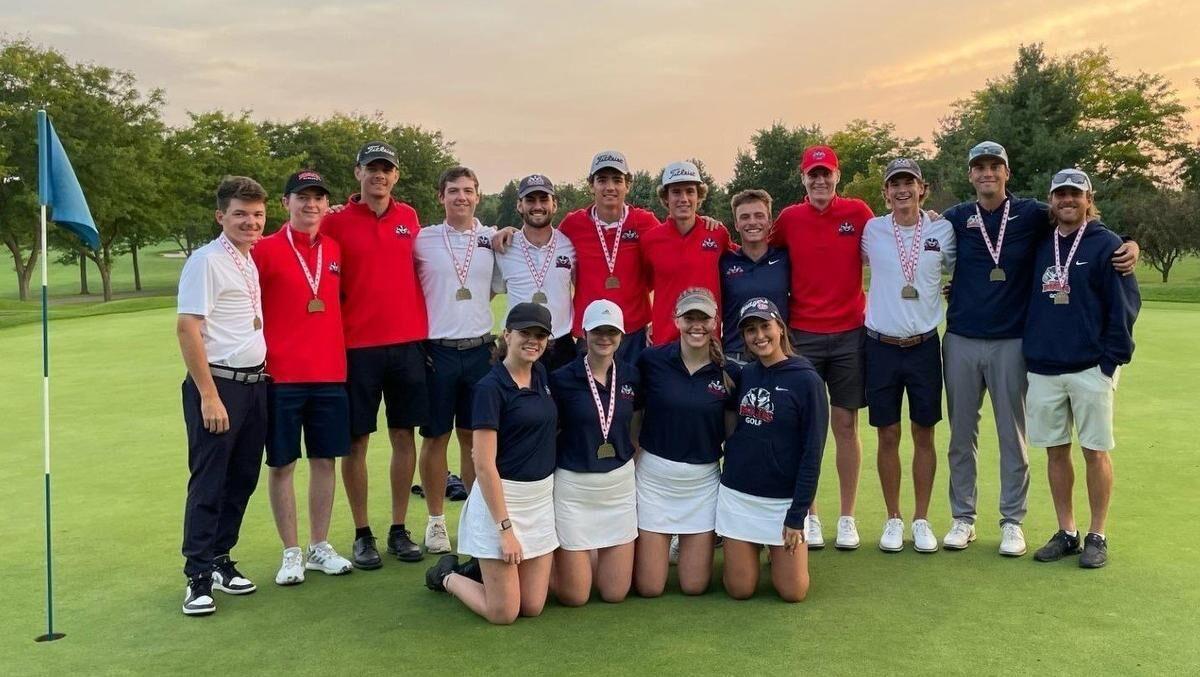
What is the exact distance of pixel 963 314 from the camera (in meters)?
5.54

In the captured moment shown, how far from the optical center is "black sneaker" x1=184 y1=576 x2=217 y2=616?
4.50m

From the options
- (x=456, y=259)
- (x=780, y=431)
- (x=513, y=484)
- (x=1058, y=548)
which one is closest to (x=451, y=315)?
(x=456, y=259)

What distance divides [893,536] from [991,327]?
1336 mm

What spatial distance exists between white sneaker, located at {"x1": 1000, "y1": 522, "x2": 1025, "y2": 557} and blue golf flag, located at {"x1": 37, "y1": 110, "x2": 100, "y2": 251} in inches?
195

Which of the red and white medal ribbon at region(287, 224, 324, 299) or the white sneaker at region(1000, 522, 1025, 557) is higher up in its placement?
the red and white medal ribbon at region(287, 224, 324, 299)

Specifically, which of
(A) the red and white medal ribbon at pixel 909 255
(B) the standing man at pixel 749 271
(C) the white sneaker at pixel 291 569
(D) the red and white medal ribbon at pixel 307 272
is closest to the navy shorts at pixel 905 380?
(A) the red and white medal ribbon at pixel 909 255

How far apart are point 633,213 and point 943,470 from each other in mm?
3264

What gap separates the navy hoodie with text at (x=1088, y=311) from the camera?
16.8 feet

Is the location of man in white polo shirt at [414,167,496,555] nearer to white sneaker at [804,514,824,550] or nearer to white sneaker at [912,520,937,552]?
white sneaker at [804,514,824,550]

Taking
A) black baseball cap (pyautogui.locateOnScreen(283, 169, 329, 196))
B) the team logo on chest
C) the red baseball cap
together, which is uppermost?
the red baseball cap

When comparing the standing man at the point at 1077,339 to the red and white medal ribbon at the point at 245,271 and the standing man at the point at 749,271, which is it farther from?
the red and white medal ribbon at the point at 245,271

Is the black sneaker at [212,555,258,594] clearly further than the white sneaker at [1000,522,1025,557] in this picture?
No

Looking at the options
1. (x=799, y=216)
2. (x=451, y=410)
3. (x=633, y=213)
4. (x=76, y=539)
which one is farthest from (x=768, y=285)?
(x=76, y=539)

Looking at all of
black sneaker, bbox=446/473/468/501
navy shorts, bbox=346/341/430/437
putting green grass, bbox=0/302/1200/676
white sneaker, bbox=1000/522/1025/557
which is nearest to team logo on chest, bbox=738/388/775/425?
putting green grass, bbox=0/302/1200/676
